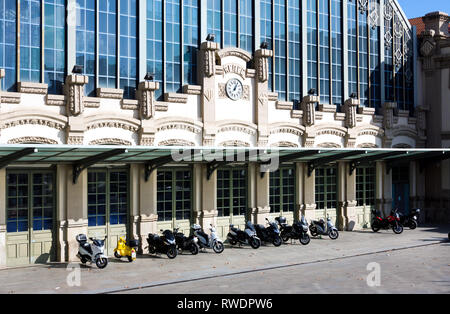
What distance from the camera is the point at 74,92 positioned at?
65.0ft

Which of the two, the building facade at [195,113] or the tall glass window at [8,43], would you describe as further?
the building facade at [195,113]

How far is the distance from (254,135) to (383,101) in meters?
8.77

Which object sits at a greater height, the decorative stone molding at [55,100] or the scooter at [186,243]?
the decorative stone molding at [55,100]

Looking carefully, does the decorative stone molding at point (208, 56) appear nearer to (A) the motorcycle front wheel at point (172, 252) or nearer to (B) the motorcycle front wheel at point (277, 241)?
(B) the motorcycle front wheel at point (277, 241)

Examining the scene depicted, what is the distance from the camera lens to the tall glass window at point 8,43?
750 inches

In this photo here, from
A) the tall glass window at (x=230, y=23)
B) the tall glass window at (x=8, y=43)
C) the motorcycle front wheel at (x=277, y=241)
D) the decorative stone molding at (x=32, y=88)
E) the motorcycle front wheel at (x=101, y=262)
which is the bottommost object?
the motorcycle front wheel at (x=101, y=262)

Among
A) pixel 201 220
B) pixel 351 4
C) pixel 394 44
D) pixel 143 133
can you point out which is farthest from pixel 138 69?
pixel 394 44

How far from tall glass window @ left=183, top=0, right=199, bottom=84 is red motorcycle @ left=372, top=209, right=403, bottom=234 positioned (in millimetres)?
10617

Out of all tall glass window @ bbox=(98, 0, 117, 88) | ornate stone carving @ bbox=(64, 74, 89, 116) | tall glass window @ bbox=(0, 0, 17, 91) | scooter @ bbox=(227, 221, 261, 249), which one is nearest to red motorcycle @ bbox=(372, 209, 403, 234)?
scooter @ bbox=(227, 221, 261, 249)

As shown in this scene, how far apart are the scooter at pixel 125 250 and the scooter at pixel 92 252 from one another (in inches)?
37.0

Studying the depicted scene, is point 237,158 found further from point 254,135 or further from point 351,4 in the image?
point 351,4

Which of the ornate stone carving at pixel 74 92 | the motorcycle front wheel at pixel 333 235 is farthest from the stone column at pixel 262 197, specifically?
the ornate stone carving at pixel 74 92
